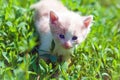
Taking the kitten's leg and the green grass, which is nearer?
the green grass

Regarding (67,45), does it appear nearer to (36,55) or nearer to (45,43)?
(36,55)

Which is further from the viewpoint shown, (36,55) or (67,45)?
(36,55)

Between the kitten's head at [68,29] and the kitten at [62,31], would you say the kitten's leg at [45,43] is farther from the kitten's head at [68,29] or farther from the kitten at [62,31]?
the kitten's head at [68,29]

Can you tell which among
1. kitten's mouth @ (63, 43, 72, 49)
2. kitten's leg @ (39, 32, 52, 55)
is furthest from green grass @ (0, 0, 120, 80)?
kitten's mouth @ (63, 43, 72, 49)

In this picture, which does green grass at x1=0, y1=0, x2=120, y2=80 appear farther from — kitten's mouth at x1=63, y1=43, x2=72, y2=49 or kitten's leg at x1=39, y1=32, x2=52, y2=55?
kitten's mouth at x1=63, y1=43, x2=72, y2=49

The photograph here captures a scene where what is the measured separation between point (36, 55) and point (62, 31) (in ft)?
1.45

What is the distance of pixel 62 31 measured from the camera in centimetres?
511

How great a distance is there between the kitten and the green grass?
14 cm

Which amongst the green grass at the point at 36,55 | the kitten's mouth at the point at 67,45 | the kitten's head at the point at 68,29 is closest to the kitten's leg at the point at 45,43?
the green grass at the point at 36,55

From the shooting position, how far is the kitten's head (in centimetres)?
509

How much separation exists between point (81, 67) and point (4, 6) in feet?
4.89

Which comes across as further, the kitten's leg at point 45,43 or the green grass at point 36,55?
the kitten's leg at point 45,43

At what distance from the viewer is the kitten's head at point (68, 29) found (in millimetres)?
5086

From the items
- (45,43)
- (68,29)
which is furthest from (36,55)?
(68,29)
